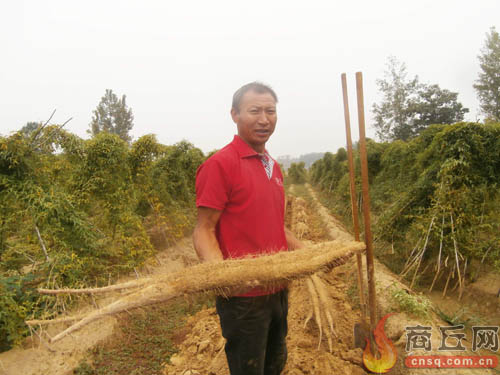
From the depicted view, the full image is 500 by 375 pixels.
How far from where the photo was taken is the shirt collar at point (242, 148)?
151 cm

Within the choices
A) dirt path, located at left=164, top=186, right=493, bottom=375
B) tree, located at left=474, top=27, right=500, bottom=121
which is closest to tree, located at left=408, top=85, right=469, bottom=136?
tree, located at left=474, top=27, right=500, bottom=121

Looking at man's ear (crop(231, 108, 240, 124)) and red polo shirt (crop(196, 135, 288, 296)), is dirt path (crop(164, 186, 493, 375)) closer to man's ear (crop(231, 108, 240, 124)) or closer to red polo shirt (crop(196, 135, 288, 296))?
red polo shirt (crop(196, 135, 288, 296))

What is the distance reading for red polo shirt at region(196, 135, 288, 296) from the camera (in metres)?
1.35

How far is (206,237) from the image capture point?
1.36 meters

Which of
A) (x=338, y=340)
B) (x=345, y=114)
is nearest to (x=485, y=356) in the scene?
(x=338, y=340)

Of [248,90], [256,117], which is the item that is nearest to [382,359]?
[256,117]

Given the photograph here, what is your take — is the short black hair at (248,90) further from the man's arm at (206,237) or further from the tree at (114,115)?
the tree at (114,115)

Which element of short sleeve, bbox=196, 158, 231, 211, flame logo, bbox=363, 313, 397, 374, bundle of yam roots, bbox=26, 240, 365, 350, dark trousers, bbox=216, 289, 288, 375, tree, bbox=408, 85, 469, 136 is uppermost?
tree, bbox=408, 85, 469, 136

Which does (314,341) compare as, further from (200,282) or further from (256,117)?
(256,117)

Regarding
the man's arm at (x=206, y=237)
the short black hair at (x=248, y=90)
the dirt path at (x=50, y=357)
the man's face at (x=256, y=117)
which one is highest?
the short black hair at (x=248, y=90)

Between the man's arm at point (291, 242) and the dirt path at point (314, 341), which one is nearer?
the man's arm at point (291, 242)

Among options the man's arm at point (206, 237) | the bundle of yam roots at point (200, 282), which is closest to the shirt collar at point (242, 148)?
the man's arm at point (206, 237)

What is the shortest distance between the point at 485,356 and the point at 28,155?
5.68 metres

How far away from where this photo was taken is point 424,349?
2730 mm
